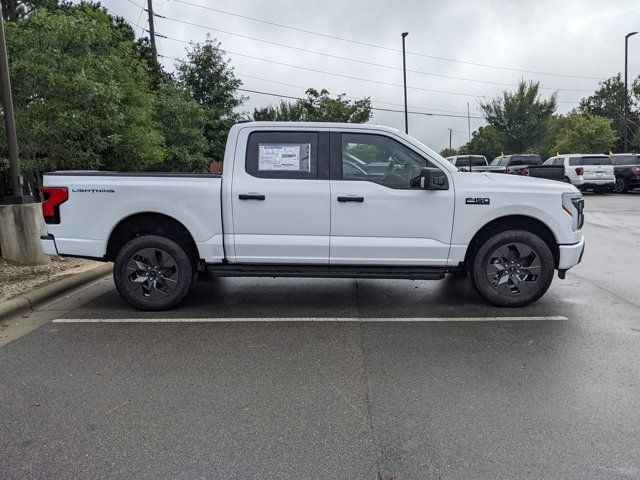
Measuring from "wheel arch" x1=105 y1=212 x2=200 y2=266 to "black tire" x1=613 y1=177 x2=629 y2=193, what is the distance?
22.2 m

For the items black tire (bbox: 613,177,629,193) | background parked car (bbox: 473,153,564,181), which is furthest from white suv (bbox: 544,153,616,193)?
background parked car (bbox: 473,153,564,181)

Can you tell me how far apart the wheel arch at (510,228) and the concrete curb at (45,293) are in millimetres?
4967

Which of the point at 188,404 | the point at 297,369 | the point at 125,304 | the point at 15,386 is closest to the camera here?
the point at 188,404

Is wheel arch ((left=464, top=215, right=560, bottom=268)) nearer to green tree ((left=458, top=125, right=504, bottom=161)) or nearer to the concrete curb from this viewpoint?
the concrete curb

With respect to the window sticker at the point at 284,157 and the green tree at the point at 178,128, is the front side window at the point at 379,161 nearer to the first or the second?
the window sticker at the point at 284,157

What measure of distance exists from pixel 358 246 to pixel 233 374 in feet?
6.96

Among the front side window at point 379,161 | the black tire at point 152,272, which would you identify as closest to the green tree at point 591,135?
the front side window at point 379,161

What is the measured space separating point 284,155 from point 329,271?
1374 millimetres

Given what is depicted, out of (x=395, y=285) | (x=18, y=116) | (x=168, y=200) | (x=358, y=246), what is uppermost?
(x=18, y=116)

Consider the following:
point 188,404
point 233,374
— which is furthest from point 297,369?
point 188,404

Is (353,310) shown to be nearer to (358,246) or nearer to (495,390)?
(358,246)

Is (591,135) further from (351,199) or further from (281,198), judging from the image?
(281,198)

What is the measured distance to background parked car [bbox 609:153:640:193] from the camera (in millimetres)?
A: 22109

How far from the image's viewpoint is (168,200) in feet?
18.5
